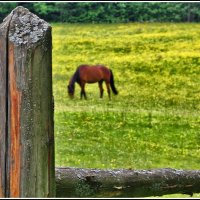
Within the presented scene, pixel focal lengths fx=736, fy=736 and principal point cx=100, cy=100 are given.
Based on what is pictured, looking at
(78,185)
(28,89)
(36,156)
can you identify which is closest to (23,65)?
(28,89)

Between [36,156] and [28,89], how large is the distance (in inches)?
5.3

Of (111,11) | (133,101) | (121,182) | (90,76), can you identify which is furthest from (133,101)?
(121,182)

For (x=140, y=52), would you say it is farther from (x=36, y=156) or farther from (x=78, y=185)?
(x=36, y=156)

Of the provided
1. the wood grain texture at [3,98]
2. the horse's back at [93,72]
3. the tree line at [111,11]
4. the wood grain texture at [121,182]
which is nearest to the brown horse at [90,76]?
the horse's back at [93,72]

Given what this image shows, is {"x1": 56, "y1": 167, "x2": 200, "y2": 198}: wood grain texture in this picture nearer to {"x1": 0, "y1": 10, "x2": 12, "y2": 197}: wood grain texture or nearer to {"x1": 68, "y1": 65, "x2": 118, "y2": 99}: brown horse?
{"x1": 0, "y1": 10, "x2": 12, "y2": 197}: wood grain texture

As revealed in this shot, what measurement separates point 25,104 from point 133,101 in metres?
1.74

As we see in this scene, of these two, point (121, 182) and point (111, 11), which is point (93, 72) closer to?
point (111, 11)

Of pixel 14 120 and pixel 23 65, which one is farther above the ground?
pixel 23 65

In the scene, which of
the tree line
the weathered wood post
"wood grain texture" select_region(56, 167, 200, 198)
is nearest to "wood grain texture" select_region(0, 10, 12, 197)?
the weathered wood post

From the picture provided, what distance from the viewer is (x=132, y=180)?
192 centimetres

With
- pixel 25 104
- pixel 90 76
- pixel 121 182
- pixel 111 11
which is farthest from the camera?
pixel 111 11

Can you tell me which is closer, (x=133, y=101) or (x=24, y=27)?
(x=24, y=27)

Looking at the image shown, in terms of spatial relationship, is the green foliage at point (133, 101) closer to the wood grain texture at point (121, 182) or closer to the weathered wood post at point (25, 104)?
the wood grain texture at point (121, 182)

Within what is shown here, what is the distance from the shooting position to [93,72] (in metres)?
3.17
